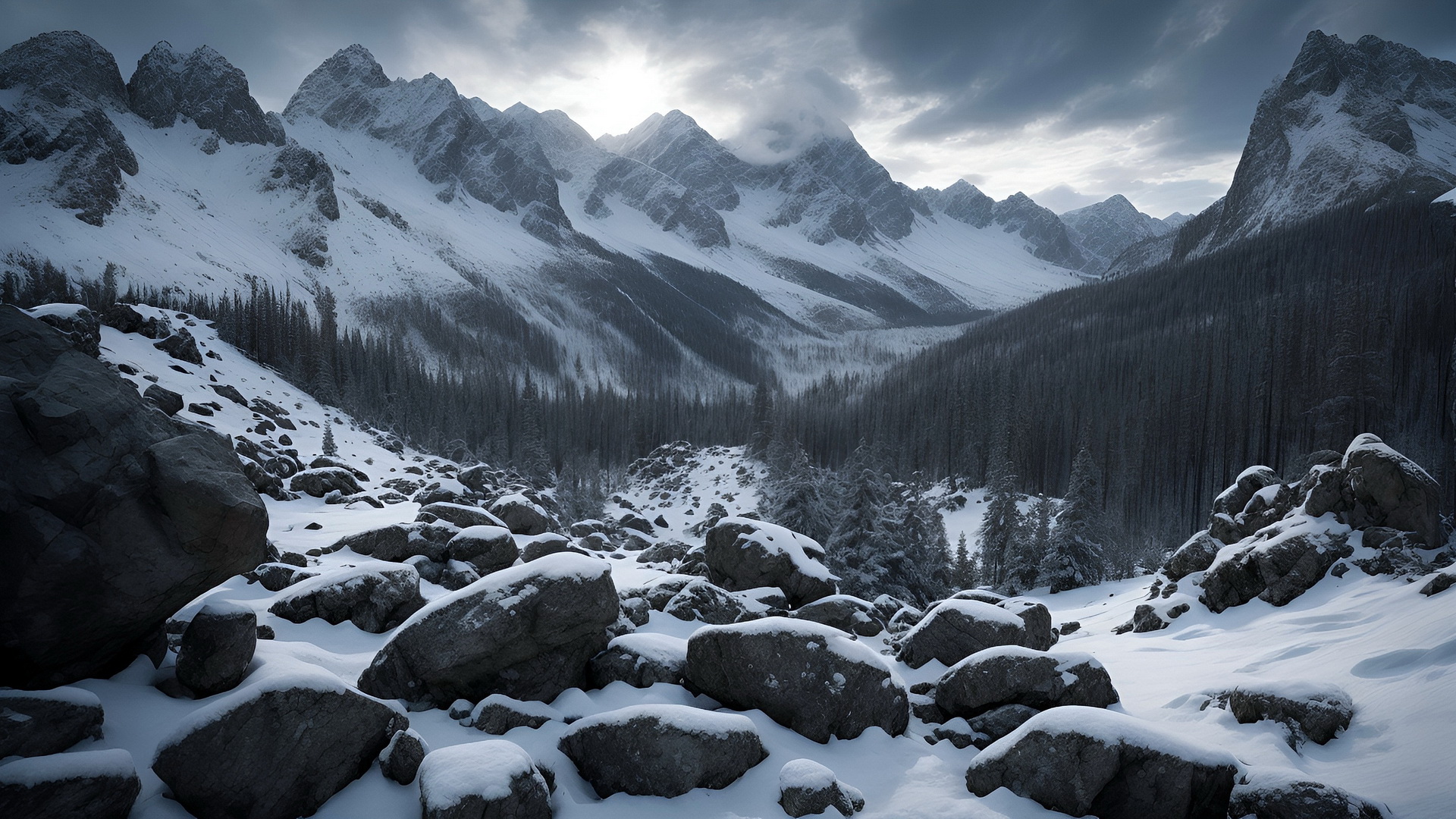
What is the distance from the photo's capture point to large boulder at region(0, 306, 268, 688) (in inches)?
267

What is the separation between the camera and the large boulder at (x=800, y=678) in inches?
394

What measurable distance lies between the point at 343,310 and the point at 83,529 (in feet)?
572

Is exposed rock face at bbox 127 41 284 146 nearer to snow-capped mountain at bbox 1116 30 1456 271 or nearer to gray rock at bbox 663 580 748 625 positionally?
gray rock at bbox 663 580 748 625

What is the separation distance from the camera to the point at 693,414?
136500mm

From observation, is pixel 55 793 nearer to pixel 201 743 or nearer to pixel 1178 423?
pixel 201 743

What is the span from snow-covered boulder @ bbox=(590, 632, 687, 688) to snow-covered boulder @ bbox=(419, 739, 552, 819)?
2928mm

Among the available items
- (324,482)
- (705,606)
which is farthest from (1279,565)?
(324,482)

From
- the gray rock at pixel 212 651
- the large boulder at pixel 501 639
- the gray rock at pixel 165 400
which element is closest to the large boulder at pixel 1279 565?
the large boulder at pixel 501 639

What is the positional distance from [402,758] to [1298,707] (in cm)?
1258

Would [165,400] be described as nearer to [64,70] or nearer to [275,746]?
[275,746]

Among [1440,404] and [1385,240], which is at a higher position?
[1385,240]

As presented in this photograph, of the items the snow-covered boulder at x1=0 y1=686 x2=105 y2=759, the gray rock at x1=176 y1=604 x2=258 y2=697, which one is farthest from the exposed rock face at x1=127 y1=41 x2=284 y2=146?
the snow-covered boulder at x1=0 y1=686 x2=105 y2=759

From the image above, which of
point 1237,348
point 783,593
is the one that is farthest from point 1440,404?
point 783,593

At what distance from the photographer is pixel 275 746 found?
289 inches
